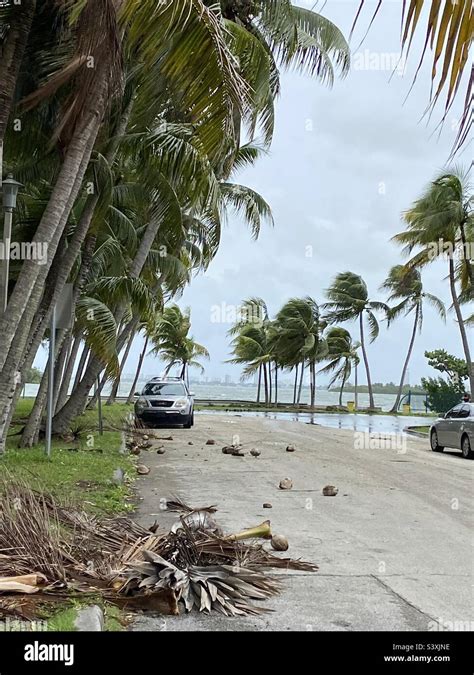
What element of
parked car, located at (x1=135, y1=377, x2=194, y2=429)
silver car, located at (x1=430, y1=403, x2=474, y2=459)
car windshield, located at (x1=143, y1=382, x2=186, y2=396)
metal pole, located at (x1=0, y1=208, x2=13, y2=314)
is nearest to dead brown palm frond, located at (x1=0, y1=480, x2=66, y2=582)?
metal pole, located at (x1=0, y1=208, x2=13, y2=314)

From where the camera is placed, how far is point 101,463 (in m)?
11.8

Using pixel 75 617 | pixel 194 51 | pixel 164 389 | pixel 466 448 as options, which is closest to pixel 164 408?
pixel 164 389

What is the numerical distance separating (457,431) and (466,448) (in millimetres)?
671

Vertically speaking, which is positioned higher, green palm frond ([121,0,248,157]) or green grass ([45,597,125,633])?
green palm frond ([121,0,248,157])

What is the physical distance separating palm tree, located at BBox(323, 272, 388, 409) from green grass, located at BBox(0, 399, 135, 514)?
38.7m

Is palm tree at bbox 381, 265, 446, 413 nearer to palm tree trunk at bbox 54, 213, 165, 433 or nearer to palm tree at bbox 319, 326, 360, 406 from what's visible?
palm tree at bbox 319, 326, 360, 406

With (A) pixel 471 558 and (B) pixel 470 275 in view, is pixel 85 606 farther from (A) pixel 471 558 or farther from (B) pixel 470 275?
(B) pixel 470 275

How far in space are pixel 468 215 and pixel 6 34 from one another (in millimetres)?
21924

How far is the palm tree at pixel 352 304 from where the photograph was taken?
172 ft

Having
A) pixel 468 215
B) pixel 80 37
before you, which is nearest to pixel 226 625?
pixel 80 37

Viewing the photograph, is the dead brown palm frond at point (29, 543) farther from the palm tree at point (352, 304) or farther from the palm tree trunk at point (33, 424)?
the palm tree at point (352, 304)

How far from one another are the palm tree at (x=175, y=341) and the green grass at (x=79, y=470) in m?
34.5

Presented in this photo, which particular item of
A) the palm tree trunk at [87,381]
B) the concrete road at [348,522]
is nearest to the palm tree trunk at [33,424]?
the palm tree trunk at [87,381]

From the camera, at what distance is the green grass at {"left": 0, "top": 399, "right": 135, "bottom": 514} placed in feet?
27.8
